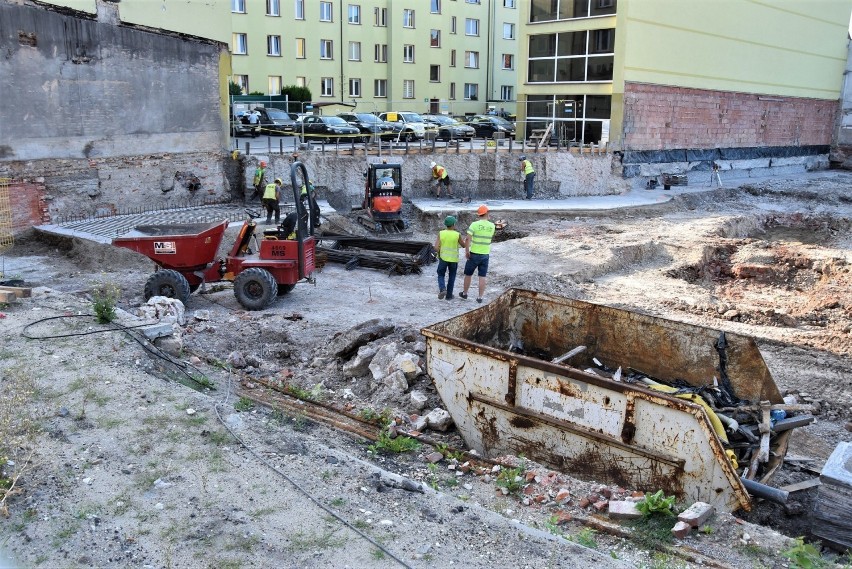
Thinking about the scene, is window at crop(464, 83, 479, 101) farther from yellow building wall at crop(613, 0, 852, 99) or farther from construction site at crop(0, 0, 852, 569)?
construction site at crop(0, 0, 852, 569)

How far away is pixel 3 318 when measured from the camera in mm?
9555

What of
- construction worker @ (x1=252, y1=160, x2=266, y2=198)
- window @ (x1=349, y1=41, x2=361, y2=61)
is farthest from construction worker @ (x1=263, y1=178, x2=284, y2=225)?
window @ (x1=349, y1=41, x2=361, y2=61)

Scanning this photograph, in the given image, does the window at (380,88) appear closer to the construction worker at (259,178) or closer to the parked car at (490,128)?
the parked car at (490,128)

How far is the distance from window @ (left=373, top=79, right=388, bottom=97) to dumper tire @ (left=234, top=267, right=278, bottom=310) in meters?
37.3

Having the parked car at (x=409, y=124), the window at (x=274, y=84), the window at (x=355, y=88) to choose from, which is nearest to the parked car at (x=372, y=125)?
the parked car at (x=409, y=124)

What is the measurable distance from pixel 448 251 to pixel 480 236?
2.01ft

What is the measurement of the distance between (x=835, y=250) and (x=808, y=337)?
7.66 metres

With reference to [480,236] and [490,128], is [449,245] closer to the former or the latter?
[480,236]

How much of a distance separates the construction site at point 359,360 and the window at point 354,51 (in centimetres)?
2381

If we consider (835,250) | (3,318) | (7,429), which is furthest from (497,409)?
(835,250)

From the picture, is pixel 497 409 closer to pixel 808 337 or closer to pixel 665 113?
pixel 808 337

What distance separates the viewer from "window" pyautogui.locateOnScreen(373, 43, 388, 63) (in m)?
47.1

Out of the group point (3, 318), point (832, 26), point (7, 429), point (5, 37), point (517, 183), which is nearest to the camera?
point (7, 429)

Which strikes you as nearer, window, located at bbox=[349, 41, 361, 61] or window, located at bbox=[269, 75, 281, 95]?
window, located at bbox=[269, 75, 281, 95]
